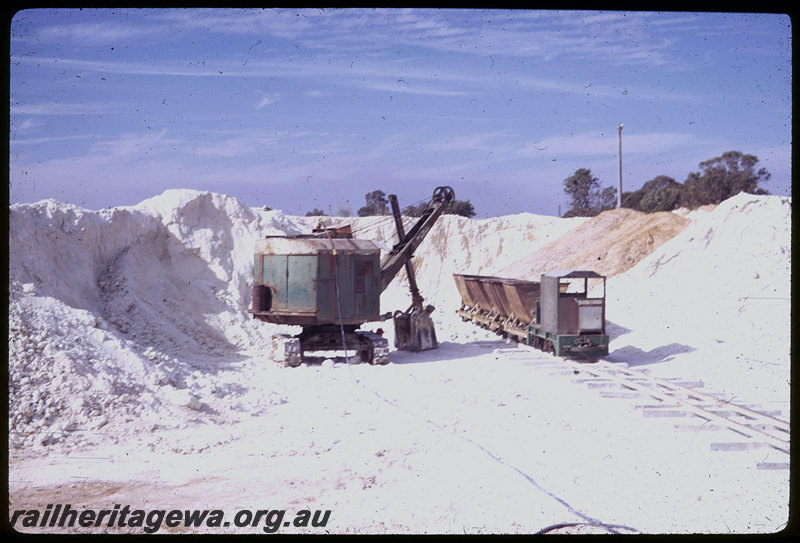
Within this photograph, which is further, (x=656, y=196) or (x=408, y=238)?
(x=656, y=196)

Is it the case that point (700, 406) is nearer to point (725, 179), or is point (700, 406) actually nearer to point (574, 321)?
point (574, 321)

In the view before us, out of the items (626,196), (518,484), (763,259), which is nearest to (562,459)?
(518,484)

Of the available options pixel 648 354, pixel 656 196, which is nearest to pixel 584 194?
pixel 656 196

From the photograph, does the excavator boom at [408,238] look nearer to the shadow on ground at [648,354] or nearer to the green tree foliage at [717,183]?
the shadow on ground at [648,354]

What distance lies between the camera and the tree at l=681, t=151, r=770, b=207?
39031mm

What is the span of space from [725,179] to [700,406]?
3419 cm

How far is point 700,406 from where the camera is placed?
9.98 metres

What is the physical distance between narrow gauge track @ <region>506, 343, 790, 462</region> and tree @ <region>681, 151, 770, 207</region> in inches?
1194

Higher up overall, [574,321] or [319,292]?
[319,292]

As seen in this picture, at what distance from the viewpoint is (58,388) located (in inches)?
349

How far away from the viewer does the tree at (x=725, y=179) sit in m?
39.0

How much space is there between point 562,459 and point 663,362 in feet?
26.0

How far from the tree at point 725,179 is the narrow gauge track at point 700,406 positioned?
30.3m

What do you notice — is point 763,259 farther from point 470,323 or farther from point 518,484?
point 518,484
